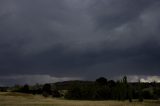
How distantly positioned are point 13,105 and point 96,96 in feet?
218

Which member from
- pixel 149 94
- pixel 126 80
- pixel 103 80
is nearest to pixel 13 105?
pixel 126 80

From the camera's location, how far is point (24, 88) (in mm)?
155625

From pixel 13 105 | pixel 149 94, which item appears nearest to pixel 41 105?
pixel 13 105

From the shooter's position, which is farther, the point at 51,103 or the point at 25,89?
the point at 25,89

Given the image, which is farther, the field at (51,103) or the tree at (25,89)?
the tree at (25,89)

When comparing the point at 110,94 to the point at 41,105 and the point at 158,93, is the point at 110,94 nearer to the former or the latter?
the point at 158,93

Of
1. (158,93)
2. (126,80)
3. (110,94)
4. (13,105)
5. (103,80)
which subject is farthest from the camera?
(103,80)

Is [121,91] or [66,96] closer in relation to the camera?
[121,91]

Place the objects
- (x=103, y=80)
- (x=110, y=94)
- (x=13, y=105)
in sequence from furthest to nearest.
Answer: (x=103, y=80)
(x=110, y=94)
(x=13, y=105)

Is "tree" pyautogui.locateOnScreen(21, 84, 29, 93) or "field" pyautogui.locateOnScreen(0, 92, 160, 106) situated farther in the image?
"tree" pyautogui.locateOnScreen(21, 84, 29, 93)

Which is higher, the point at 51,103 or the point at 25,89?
the point at 25,89

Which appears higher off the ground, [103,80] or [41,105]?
[103,80]

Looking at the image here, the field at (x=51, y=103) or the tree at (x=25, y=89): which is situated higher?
the tree at (x=25, y=89)

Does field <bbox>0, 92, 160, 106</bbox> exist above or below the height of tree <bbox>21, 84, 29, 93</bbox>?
below
